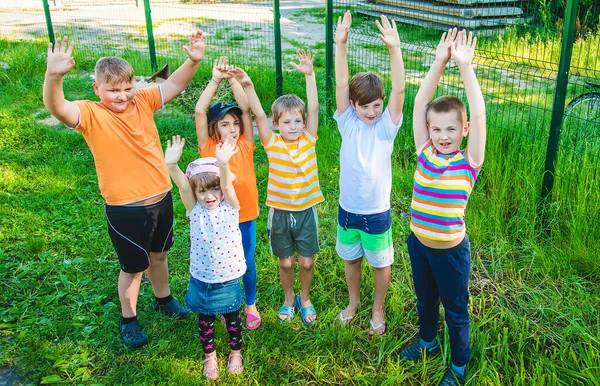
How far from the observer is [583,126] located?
501 cm

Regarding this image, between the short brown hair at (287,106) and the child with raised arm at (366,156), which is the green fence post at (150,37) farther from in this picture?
the child with raised arm at (366,156)

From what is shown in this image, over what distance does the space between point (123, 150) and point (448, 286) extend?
75.8 inches

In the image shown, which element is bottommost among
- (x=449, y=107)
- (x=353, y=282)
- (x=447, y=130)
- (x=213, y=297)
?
(x=353, y=282)

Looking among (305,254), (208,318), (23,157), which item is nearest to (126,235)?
(208,318)

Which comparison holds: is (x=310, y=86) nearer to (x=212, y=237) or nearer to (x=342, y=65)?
(x=342, y=65)

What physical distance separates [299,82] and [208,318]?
567 cm

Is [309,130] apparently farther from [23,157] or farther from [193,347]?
[23,157]

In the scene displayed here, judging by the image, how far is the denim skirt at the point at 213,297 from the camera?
305 cm

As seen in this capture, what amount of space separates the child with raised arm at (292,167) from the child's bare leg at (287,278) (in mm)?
39

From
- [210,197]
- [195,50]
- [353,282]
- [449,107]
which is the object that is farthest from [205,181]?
[449,107]

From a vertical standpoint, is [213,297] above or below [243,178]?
below

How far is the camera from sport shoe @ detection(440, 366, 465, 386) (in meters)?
2.96

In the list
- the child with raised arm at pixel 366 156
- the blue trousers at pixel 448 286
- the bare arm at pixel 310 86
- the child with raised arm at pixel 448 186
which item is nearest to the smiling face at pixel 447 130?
the child with raised arm at pixel 448 186

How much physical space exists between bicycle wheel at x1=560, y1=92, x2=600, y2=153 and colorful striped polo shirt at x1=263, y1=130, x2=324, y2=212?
83.1 inches
